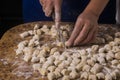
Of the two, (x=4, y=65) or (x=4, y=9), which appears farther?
(x=4, y=9)

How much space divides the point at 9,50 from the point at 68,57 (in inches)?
10.1

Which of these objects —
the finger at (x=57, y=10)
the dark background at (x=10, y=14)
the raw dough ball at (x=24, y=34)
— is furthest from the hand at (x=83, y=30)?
the dark background at (x=10, y=14)

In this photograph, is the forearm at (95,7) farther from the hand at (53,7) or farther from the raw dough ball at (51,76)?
the raw dough ball at (51,76)

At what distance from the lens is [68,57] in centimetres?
121

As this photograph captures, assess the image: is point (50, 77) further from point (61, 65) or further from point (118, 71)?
point (118, 71)

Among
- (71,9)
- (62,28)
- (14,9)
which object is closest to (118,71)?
(62,28)

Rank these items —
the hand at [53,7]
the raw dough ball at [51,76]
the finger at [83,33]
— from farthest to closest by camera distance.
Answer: the hand at [53,7] → the finger at [83,33] → the raw dough ball at [51,76]

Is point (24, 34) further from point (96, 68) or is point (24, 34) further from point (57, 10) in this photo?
point (96, 68)

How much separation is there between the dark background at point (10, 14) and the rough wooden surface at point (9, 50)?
1063 mm

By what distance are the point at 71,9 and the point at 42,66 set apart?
0.50 m

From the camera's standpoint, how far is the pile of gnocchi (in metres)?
1.12

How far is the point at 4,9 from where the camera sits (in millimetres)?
2582

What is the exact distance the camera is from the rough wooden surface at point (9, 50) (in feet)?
3.70

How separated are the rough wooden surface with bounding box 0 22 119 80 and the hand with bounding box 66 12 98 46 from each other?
239 mm
